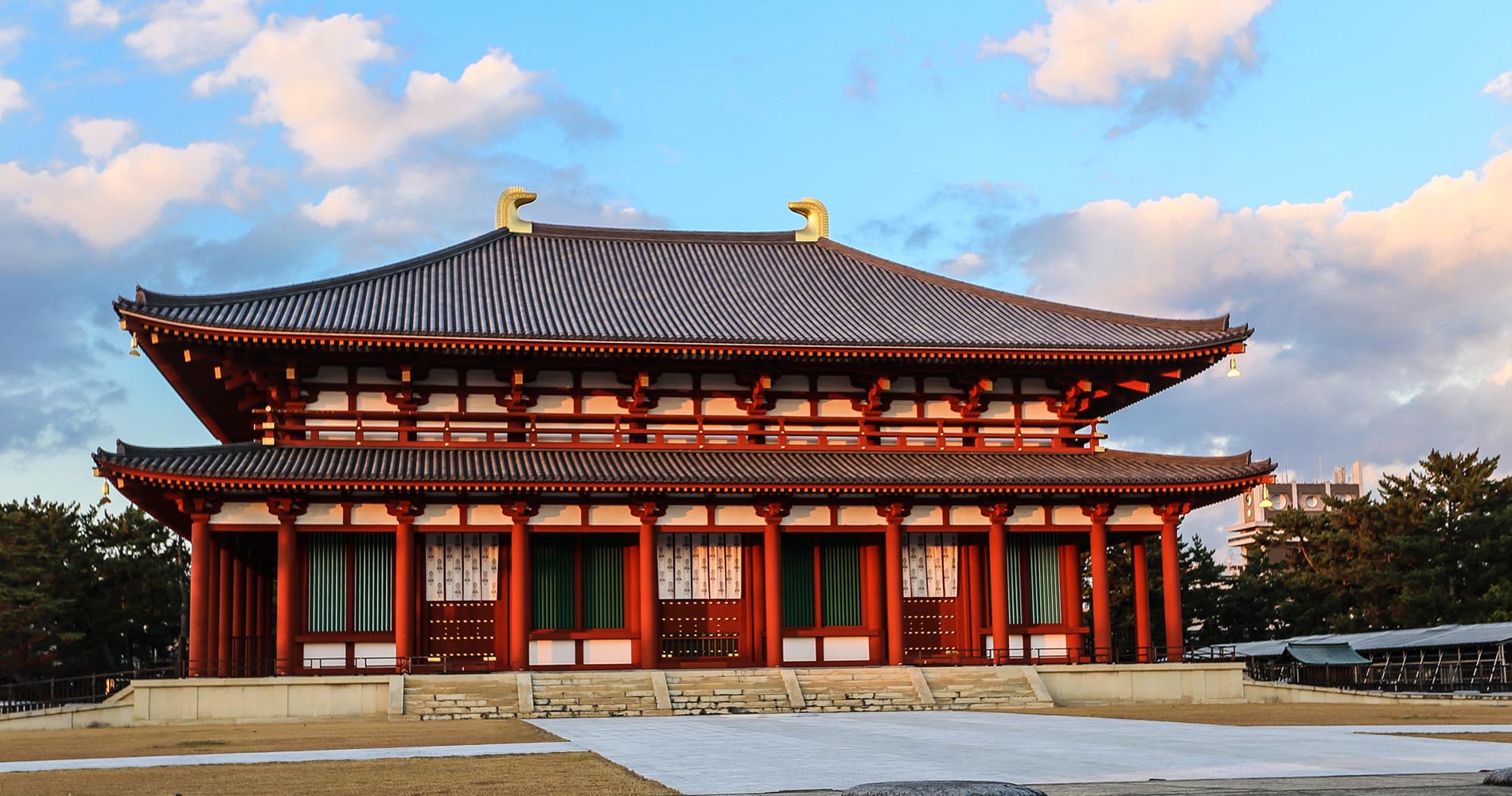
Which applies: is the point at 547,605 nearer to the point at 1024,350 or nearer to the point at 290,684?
the point at 290,684

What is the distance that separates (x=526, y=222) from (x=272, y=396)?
42.0 ft

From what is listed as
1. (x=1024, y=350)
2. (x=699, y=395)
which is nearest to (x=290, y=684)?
(x=699, y=395)

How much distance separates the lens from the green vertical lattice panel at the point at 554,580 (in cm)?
3475

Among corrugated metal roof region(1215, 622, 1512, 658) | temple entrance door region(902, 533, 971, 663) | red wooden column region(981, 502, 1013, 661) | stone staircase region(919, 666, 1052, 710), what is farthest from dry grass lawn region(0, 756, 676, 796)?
corrugated metal roof region(1215, 622, 1512, 658)

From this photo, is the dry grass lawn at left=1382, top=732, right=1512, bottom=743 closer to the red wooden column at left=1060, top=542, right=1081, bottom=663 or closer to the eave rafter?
the red wooden column at left=1060, top=542, right=1081, bottom=663

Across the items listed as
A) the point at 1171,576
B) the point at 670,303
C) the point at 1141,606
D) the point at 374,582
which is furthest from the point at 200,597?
the point at 1171,576

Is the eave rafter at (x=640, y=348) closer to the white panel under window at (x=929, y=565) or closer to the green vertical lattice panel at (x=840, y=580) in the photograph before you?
the white panel under window at (x=929, y=565)

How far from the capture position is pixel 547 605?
3484 cm

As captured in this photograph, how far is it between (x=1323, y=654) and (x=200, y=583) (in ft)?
114

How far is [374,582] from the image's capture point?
112ft

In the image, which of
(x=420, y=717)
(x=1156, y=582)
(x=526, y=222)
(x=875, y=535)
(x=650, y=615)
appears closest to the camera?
(x=420, y=717)

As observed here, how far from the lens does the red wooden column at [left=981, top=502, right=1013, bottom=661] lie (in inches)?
1401

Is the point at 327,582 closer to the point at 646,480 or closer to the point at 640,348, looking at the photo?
the point at 646,480

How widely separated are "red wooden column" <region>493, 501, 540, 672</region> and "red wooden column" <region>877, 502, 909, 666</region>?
8330 mm
